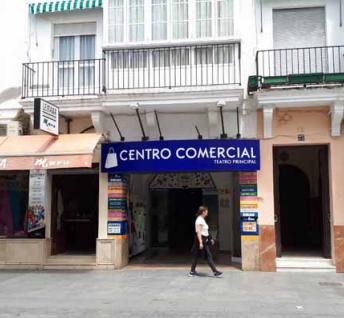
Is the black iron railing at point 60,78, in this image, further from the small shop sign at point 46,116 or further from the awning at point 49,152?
the awning at point 49,152

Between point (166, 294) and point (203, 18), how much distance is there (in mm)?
7326

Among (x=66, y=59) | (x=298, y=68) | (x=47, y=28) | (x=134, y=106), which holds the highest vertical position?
(x=47, y=28)

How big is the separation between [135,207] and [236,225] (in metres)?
3.31

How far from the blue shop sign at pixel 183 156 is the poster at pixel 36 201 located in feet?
6.84

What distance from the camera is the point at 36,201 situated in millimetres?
14492

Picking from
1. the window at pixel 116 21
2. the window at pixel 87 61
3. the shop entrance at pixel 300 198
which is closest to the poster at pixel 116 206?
the window at pixel 87 61

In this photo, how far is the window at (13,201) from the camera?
49.5ft

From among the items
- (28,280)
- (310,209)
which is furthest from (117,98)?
(310,209)

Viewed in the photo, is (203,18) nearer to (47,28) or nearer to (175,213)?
(47,28)

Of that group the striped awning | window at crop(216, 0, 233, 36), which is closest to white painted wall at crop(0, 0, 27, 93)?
the striped awning

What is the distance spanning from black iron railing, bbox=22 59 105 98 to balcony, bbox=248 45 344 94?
174 inches

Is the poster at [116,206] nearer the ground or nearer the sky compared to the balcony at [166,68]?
nearer the ground

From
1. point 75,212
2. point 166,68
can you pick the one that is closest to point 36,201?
point 75,212

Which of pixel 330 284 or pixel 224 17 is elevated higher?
pixel 224 17
